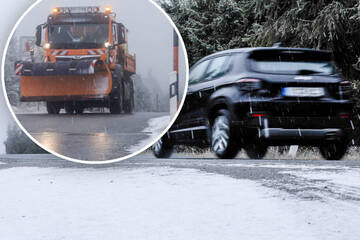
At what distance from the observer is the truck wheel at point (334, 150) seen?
3179mm

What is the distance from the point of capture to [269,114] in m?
2.99

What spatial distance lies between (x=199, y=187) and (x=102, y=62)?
1618mm

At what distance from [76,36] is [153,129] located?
0.88 m

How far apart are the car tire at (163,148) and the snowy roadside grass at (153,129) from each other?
6 centimetres

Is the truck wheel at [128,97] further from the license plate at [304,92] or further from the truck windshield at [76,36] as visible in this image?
the license plate at [304,92]

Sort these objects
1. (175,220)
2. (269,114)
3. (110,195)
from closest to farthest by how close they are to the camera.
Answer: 1. (269,114)
2. (175,220)
3. (110,195)

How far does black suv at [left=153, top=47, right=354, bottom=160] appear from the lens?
9.57ft

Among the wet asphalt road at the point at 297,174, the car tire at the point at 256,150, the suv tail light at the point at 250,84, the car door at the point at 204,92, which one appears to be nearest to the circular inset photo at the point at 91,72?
the car door at the point at 204,92

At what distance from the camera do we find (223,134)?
10.0 feet

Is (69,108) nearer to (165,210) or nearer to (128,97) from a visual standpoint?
(128,97)

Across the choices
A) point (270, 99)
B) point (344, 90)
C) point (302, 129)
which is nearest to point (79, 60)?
point (270, 99)

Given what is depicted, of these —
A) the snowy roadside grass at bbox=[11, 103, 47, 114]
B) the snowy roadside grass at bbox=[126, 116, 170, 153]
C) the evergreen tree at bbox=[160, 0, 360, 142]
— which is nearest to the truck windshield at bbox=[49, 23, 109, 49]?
the snowy roadside grass at bbox=[11, 103, 47, 114]

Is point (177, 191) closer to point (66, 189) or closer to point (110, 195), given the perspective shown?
point (110, 195)

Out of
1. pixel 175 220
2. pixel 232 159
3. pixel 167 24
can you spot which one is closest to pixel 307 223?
pixel 232 159
